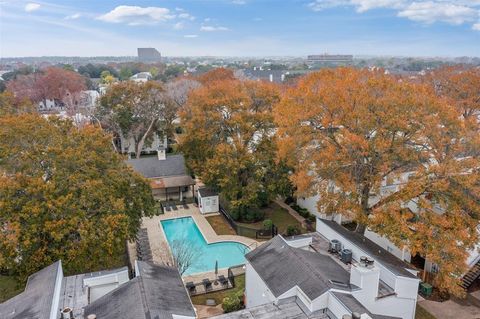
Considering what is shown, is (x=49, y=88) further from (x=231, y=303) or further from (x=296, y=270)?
(x=296, y=270)

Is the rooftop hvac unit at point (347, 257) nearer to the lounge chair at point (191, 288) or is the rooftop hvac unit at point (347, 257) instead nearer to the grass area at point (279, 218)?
the lounge chair at point (191, 288)

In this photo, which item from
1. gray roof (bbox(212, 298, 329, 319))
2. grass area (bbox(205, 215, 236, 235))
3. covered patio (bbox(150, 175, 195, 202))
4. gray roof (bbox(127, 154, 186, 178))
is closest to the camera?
gray roof (bbox(212, 298, 329, 319))

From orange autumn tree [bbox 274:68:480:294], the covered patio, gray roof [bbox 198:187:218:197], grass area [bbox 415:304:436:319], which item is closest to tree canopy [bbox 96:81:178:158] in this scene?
the covered patio

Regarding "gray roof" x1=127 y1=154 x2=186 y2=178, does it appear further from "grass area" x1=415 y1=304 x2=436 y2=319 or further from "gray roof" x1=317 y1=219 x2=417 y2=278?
"grass area" x1=415 y1=304 x2=436 y2=319

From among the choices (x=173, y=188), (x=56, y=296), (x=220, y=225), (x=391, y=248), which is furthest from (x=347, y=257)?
(x=173, y=188)

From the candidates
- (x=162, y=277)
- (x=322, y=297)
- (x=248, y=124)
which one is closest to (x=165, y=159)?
(x=248, y=124)

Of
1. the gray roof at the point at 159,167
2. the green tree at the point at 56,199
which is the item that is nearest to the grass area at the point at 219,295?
the green tree at the point at 56,199
